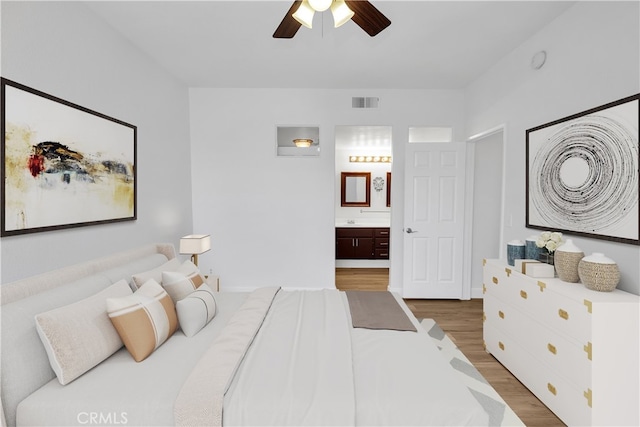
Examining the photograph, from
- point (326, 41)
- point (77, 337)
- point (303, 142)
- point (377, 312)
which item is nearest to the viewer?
point (77, 337)

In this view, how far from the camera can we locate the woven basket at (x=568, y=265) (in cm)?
196

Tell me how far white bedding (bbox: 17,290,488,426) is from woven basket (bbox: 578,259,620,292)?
3.40 feet

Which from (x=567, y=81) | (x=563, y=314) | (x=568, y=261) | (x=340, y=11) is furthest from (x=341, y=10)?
(x=563, y=314)

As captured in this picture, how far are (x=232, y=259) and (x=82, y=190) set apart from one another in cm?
221

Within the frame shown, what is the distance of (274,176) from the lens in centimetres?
413

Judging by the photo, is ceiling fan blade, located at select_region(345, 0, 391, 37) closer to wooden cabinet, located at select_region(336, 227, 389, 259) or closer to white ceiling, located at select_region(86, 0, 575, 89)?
white ceiling, located at select_region(86, 0, 575, 89)

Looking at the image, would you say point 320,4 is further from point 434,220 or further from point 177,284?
point 434,220

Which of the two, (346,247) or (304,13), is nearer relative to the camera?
(304,13)

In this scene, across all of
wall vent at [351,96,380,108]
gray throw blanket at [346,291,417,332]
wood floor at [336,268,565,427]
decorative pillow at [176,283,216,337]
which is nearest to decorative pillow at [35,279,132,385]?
decorative pillow at [176,283,216,337]

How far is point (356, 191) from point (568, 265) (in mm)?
4495

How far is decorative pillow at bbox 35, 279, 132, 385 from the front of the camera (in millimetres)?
1357

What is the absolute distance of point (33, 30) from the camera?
6.03ft

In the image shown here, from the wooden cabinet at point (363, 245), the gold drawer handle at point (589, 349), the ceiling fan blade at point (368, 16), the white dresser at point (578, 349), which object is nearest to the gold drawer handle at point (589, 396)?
the white dresser at point (578, 349)

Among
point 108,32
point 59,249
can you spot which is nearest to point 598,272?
point 59,249
